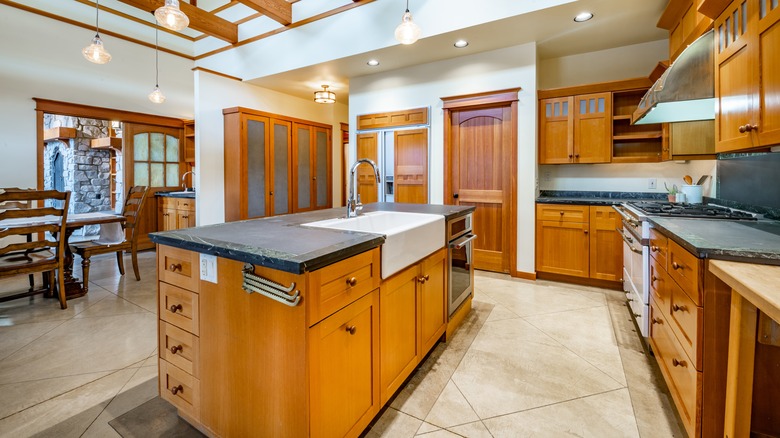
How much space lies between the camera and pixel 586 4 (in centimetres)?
306

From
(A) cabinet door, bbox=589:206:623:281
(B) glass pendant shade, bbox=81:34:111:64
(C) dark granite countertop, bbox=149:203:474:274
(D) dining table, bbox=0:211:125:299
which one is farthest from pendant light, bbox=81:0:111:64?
(A) cabinet door, bbox=589:206:623:281

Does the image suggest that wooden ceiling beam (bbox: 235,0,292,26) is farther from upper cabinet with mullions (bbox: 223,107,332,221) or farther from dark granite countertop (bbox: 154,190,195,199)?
dark granite countertop (bbox: 154,190,195,199)

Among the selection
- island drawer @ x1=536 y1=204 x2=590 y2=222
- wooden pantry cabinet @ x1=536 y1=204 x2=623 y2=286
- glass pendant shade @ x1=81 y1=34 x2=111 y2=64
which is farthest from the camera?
island drawer @ x1=536 y1=204 x2=590 y2=222

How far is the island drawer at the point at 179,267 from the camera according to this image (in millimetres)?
1477

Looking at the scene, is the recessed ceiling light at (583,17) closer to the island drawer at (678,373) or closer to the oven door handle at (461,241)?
the oven door handle at (461,241)

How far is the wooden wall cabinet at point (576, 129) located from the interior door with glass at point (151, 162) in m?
5.88

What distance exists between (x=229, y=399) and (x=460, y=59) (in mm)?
4291

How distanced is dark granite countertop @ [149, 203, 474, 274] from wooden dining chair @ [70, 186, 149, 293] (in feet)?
8.94

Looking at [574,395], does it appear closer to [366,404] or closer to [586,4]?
[366,404]

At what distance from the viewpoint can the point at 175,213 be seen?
18.4 feet

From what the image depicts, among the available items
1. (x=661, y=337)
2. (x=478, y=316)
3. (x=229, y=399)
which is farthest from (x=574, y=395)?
(x=229, y=399)

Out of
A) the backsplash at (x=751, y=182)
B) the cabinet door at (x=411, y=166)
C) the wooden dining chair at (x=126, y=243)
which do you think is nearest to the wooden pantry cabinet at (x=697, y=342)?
the backsplash at (x=751, y=182)

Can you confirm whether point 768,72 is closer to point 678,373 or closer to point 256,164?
point 678,373

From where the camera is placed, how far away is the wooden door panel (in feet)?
16.4
